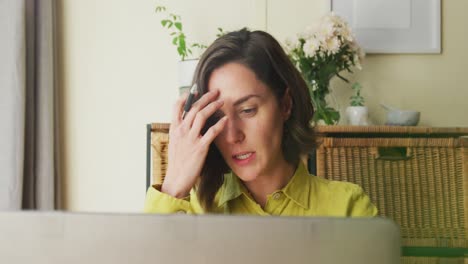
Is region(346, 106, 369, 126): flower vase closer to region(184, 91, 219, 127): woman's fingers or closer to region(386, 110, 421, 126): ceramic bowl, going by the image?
region(386, 110, 421, 126): ceramic bowl

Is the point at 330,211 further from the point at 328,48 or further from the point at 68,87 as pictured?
the point at 68,87

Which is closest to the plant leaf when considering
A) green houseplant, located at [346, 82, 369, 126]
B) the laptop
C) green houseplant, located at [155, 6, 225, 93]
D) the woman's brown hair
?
green houseplant, located at [155, 6, 225, 93]

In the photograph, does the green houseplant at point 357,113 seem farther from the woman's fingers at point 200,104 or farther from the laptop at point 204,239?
the laptop at point 204,239

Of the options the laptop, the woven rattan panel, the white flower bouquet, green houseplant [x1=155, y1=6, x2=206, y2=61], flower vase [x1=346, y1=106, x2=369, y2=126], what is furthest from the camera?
green houseplant [x1=155, y1=6, x2=206, y2=61]

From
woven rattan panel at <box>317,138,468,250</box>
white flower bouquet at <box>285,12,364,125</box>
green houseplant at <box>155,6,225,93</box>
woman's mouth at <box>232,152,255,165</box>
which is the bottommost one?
woven rattan panel at <box>317,138,468,250</box>

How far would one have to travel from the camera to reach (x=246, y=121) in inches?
35.3

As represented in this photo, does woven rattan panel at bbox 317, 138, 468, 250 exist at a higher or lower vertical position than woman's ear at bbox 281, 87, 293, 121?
lower

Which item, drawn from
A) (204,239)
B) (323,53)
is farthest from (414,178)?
(204,239)

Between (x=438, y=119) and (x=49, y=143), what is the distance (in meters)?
1.54

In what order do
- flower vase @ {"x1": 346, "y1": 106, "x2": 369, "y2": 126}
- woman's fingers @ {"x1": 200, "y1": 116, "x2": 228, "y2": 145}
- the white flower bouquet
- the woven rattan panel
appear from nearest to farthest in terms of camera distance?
woman's fingers @ {"x1": 200, "y1": 116, "x2": 228, "y2": 145}
the woven rattan panel
the white flower bouquet
flower vase @ {"x1": 346, "y1": 106, "x2": 369, "y2": 126}

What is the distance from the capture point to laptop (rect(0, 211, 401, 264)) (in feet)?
1.24

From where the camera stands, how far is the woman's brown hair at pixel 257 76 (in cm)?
91

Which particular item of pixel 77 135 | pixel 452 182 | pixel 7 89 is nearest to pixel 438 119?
pixel 452 182

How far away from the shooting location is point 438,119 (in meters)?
2.01
